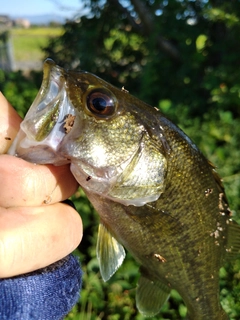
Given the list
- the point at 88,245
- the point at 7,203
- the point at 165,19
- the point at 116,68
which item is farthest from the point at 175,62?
the point at 7,203

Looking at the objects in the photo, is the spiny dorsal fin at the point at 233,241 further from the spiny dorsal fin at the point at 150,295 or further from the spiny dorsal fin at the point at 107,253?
the spiny dorsal fin at the point at 107,253

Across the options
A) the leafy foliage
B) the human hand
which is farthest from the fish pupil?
the leafy foliage

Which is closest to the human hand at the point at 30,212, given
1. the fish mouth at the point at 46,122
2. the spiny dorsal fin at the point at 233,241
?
the fish mouth at the point at 46,122

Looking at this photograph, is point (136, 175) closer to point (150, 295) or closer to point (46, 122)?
point (46, 122)

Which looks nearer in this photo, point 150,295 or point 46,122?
point 46,122

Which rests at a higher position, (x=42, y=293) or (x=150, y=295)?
(x=42, y=293)

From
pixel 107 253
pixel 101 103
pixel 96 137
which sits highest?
pixel 101 103

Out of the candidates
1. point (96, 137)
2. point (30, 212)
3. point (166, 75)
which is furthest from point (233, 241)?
point (166, 75)
